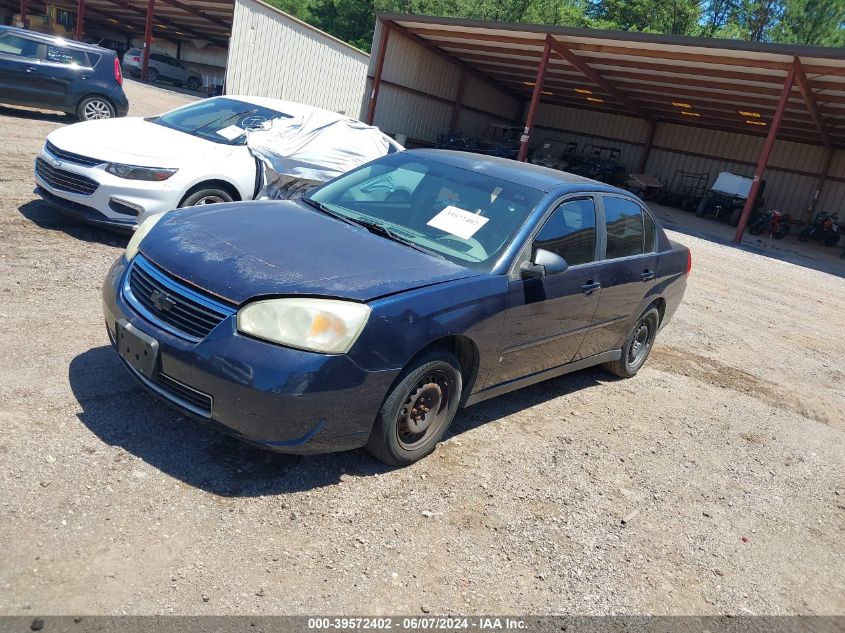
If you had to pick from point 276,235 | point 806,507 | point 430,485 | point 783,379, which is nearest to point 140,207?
point 276,235

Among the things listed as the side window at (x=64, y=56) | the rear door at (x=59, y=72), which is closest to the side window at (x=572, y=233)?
the rear door at (x=59, y=72)

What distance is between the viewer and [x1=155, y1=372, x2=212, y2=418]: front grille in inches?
125

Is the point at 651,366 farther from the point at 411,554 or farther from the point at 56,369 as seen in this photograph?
the point at 56,369

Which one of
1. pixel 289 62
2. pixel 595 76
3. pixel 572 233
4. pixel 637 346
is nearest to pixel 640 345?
pixel 637 346

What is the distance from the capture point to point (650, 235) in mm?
5699

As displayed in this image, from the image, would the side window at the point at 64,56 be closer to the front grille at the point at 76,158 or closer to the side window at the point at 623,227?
the front grille at the point at 76,158

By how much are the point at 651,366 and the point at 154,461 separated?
474 centimetres

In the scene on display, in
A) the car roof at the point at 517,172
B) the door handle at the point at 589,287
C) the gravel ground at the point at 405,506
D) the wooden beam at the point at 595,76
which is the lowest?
the gravel ground at the point at 405,506

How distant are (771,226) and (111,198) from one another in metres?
23.1

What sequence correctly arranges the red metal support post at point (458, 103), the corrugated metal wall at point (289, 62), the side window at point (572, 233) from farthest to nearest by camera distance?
the red metal support post at point (458, 103)
the corrugated metal wall at point (289, 62)
the side window at point (572, 233)

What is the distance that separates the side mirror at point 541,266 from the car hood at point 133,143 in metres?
4.04

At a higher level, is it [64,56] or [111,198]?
[64,56]

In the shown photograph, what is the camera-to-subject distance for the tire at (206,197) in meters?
6.69

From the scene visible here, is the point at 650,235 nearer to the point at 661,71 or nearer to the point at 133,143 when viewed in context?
the point at 133,143
